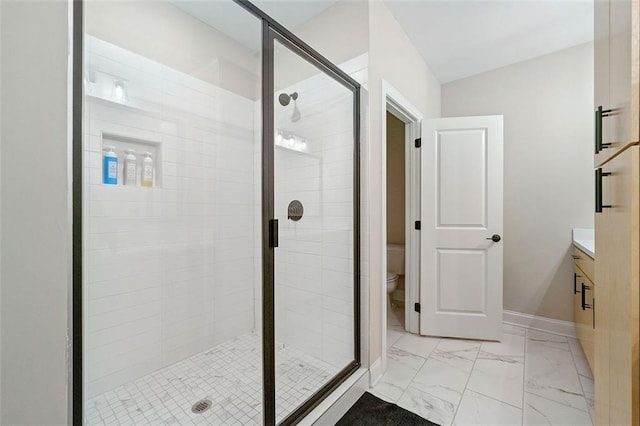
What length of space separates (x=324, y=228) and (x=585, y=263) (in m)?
1.85

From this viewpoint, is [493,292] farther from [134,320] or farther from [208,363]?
[134,320]

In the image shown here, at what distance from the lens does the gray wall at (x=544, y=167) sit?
251cm

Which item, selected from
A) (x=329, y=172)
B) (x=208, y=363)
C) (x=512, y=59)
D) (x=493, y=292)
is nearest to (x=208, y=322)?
(x=208, y=363)

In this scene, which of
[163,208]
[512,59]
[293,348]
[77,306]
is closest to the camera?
[77,306]

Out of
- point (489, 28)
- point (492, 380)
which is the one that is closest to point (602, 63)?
point (489, 28)

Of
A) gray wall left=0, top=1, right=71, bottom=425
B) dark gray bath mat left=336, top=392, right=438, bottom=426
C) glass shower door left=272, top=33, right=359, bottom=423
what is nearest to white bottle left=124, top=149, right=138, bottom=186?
glass shower door left=272, top=33, right=359, bottom=423

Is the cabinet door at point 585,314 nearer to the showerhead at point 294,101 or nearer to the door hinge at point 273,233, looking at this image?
the door hinge at point 273,233

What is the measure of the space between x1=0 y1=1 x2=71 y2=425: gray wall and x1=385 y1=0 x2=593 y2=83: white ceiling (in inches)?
87.6

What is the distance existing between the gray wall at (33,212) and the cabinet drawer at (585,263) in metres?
2.46

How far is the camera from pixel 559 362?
2109 mm

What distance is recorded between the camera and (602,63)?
1054mm

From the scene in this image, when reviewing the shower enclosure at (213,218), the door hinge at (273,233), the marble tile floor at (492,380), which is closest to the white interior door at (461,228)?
the marble tile floor at (492,380)

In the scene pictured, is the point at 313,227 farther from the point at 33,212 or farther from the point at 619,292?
the point at 33,212

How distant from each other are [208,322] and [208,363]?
0.29 meters
